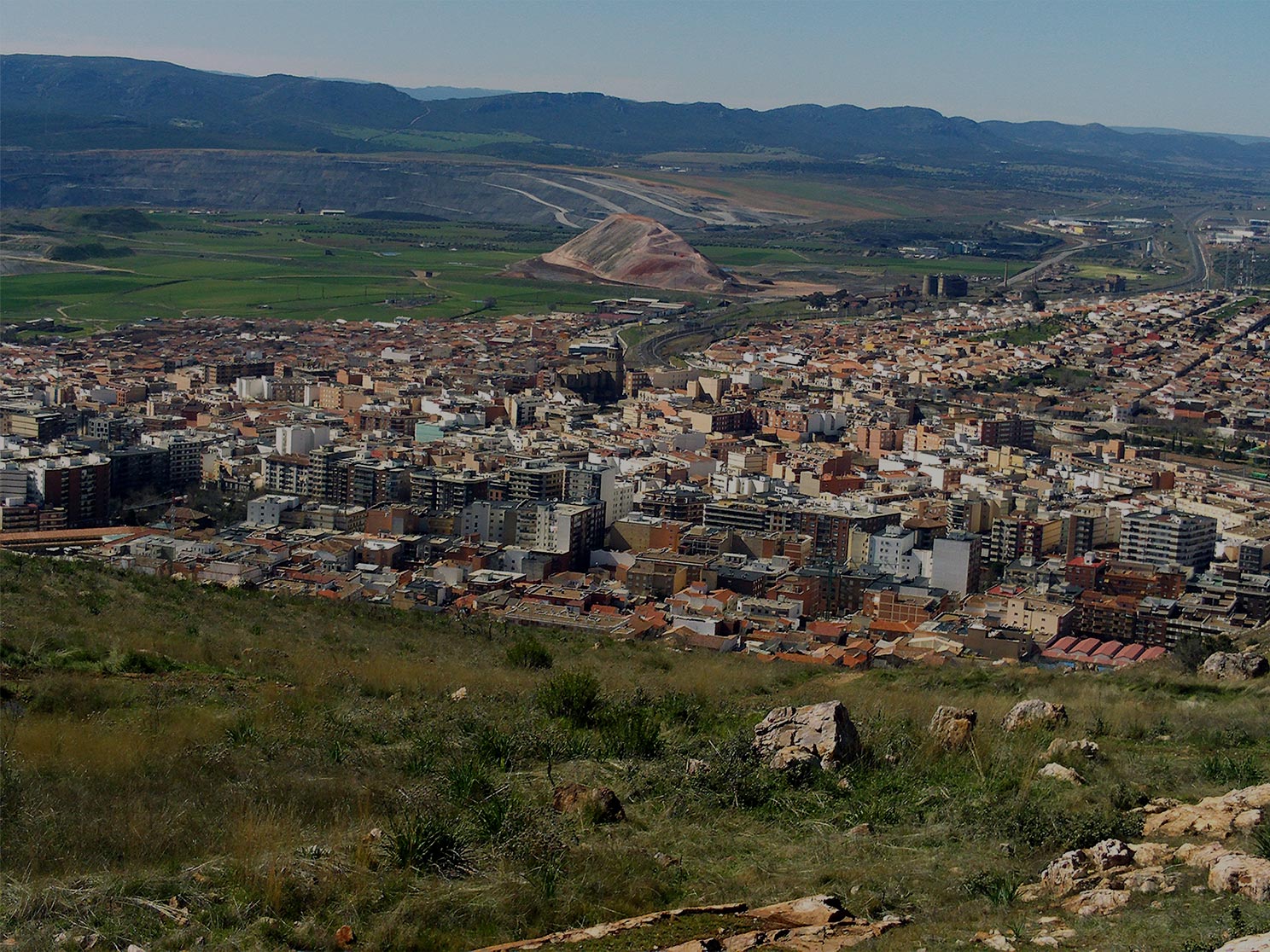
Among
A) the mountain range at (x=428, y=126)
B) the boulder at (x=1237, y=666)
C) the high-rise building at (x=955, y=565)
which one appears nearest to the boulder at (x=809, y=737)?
the boulder at (x=1237, y=666)

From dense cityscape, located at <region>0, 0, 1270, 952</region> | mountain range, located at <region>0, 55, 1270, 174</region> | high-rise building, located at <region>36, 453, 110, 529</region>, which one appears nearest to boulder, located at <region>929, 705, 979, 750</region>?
dense cityscape, located at <region>0, 0, 1270, 952</region>

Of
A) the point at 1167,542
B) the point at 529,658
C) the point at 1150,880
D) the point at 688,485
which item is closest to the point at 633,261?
the point at 688,485

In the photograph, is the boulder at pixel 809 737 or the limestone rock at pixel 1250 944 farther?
the boulder at pixel 809 737

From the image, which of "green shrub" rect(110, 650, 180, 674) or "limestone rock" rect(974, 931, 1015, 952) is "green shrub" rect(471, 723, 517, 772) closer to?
"limestone rock" rect(974, 931, 1015, 952)

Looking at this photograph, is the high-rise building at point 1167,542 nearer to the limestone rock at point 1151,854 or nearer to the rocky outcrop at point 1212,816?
the rocky outcrop at point 1212,816

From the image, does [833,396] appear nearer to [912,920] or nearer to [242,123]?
[912,920]

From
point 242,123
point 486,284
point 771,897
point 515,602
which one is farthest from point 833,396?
point 242,123
